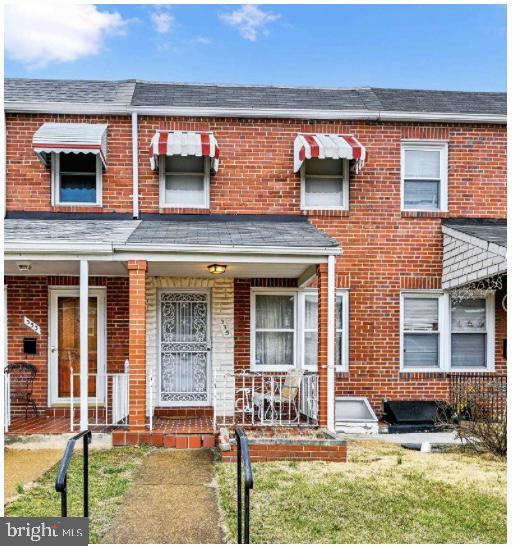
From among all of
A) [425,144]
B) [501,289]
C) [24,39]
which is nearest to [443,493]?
[501,289]

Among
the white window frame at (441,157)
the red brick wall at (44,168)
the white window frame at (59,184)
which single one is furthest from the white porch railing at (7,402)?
the white window frame at (441,157)

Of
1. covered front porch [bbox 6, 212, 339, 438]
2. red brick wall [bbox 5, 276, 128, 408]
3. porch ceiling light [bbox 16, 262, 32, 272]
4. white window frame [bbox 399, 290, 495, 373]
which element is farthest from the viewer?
white window frame [bbox 399, 290, 495, 373]

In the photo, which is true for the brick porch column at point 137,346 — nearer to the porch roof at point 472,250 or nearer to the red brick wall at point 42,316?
the red brick wall at point 42,316

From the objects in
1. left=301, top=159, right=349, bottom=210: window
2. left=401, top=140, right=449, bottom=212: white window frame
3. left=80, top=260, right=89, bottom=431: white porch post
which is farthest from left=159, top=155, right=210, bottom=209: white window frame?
left=401, top=140, right=449, bottom=212: white window frame

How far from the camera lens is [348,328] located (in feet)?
35.3

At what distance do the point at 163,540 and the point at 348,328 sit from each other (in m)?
6.30

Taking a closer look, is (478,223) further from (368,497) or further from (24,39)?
(24,39)

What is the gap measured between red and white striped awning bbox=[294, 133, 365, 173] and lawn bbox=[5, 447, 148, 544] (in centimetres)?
543

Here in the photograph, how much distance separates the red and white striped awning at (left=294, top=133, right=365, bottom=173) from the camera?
1016 centimetres

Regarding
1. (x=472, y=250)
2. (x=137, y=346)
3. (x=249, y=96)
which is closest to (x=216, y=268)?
(x=137, y=346)

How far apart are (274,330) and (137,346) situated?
3034 millimetres

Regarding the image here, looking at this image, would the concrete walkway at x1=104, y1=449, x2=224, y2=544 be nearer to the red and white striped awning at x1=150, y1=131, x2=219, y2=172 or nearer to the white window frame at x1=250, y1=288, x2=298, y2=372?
the white window frame at x1=250, y1=288, x2=298, y2=372

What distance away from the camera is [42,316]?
10.5 meters

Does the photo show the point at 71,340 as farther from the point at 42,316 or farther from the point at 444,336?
the point at 444,336
